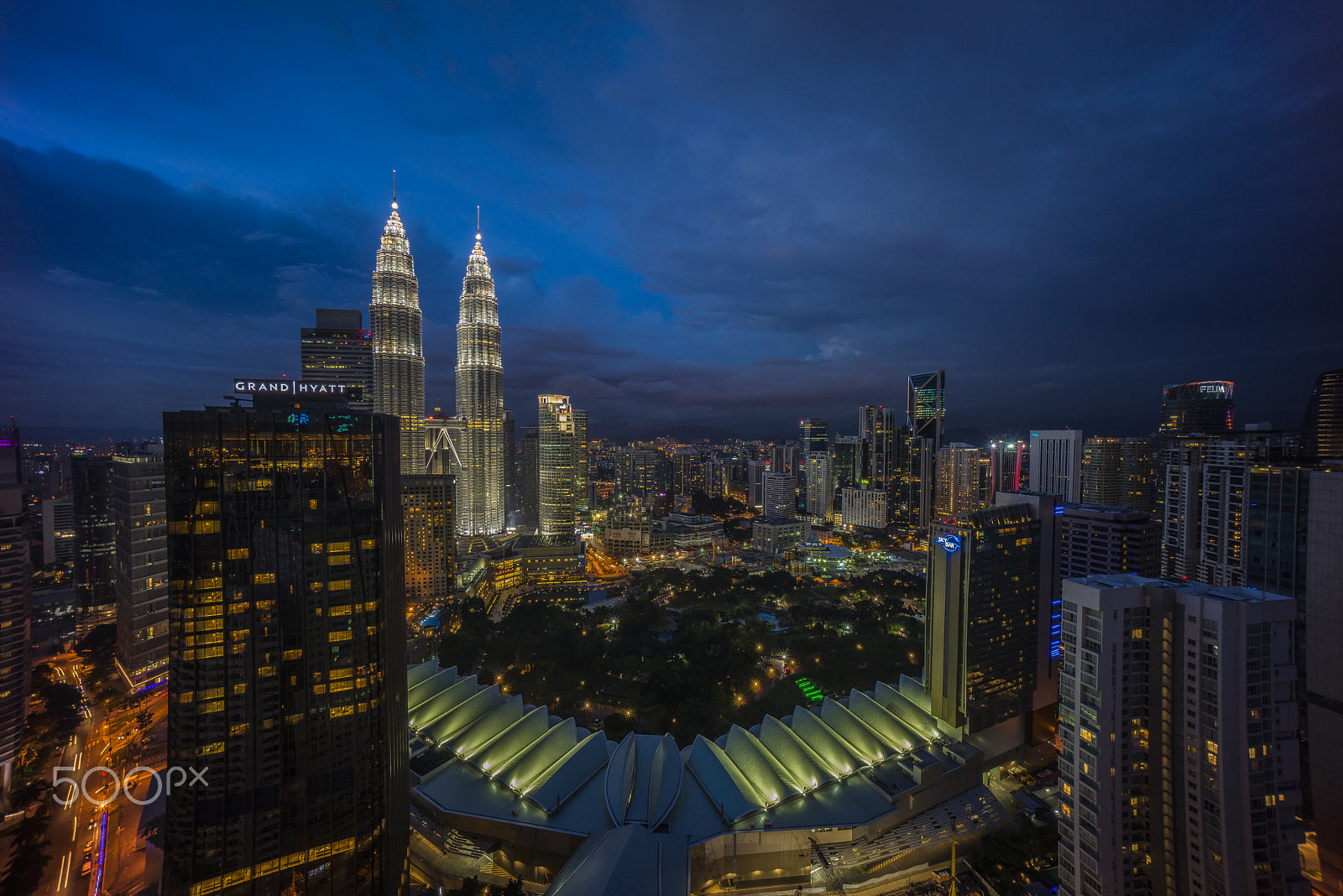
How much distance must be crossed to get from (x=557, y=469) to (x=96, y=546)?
41.4 meters

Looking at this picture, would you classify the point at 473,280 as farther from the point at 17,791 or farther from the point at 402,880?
the point at 402,880

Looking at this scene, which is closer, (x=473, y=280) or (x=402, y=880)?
(x=402, y=880)

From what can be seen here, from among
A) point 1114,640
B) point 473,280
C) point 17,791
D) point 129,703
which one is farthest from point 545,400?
point 1114,640

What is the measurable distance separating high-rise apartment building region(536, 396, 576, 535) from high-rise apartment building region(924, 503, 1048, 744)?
161ft

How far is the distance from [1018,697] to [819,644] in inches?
497

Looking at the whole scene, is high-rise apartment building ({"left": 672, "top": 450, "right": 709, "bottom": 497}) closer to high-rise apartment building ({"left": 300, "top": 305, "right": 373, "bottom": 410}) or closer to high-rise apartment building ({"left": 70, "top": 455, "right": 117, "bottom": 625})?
high-rise apartment building ({"left": 300, "top": 305, "right": 373, "bottom": 410})

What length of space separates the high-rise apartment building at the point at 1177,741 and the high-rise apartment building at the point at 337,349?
2419 inches

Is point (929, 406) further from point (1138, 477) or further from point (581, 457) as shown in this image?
point (581, 457)

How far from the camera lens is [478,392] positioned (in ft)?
228

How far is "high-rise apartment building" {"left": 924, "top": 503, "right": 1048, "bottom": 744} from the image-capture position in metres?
21.5

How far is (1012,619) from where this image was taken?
73.5 ft

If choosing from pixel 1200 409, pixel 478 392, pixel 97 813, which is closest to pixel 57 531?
pixel 478 392

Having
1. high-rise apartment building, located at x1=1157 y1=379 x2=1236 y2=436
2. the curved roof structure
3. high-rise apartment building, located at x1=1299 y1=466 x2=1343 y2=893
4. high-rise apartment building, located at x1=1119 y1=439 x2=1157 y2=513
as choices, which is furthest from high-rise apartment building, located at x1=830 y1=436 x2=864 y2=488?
high-rise apartment building, located at x1=1299 y1=466 x2=1343 y2=893

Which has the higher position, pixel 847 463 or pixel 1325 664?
pixel 847 463
